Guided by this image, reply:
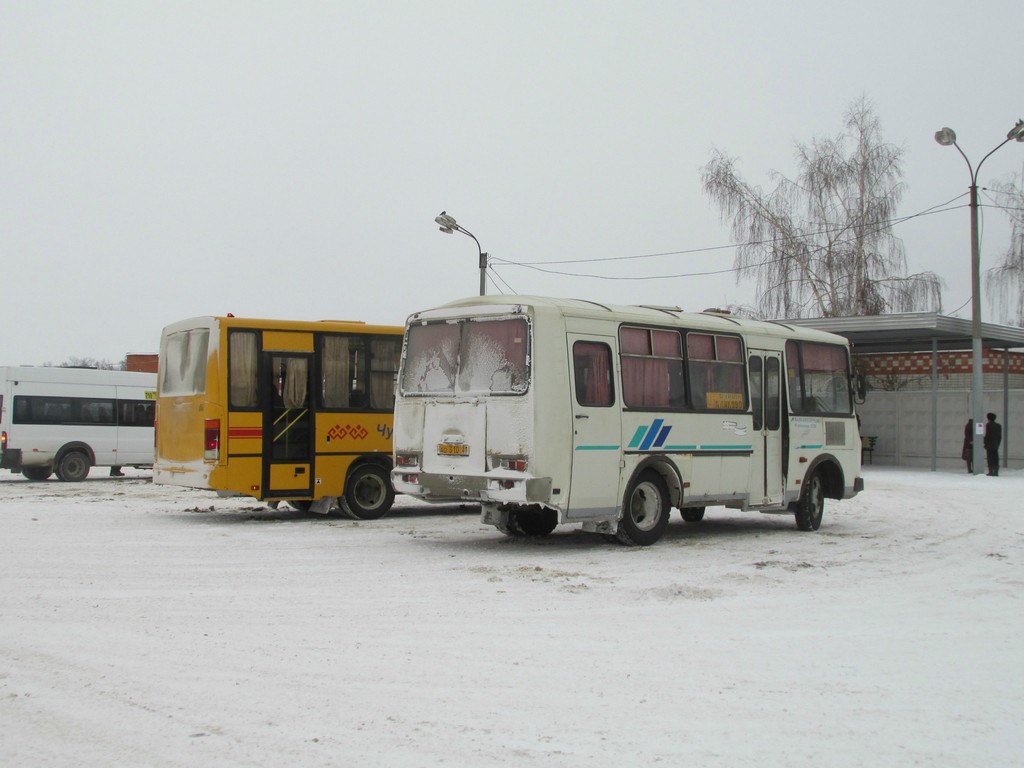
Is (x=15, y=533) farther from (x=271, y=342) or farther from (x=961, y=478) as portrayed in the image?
(x=961, y=478)

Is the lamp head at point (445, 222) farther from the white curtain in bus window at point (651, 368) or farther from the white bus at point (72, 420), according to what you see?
the white curtain in bus window at point (651, 368)

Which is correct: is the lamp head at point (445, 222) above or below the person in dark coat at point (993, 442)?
above

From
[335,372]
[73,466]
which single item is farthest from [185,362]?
[73,466]

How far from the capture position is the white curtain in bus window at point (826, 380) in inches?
627

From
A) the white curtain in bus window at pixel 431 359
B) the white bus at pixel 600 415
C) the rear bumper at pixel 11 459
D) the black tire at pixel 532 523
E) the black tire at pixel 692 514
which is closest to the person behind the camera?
the white bus at pixel 600 415

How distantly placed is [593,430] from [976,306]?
18.2 m

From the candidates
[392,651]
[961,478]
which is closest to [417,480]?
[392,651]

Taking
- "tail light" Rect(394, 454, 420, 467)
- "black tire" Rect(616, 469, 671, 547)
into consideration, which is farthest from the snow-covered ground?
"tail light" Rect(394, 454, 420, 467)

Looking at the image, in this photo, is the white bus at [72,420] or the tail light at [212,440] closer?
the tail light at [212,440]

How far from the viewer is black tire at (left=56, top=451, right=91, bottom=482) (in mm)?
25734

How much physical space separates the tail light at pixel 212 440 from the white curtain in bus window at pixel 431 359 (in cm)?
312

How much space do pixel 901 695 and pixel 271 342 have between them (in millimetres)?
11101

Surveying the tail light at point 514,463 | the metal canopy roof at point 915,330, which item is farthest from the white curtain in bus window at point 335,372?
the metal canopy roof at point 915,330

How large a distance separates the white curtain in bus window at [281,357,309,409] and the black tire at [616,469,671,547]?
5.22 meters
